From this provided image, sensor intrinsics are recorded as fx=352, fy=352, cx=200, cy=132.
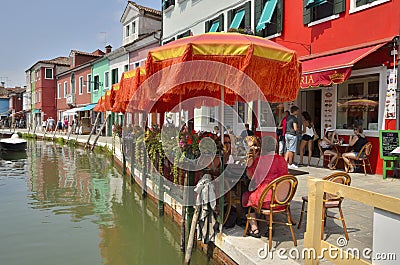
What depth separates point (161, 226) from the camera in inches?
268

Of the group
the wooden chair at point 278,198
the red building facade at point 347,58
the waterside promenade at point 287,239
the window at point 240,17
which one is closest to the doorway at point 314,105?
the red building facade at point 347,58

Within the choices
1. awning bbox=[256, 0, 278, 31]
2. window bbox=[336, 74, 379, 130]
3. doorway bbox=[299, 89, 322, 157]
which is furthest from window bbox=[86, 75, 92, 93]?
window bbox=[336, 74, 379, 130]

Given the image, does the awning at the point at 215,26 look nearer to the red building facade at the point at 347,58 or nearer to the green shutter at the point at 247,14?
the green shutter at the point at 247,14

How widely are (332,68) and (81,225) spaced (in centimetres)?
627

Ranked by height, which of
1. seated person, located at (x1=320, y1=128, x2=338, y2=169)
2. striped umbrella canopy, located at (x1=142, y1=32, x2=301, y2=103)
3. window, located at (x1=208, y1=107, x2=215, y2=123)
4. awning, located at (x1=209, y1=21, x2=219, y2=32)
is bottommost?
seated person, located at (x1=320, y1=128, x2=338, y2=169)

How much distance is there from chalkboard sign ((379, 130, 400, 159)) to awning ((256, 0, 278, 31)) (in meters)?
5.36

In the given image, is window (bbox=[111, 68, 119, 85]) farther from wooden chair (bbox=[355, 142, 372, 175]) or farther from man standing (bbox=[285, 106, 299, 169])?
wooden chair (bbox=[355, 142, 372, 175])

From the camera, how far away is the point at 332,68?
7.80 metres

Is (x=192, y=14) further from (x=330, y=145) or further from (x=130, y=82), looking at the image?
(x=330, y=145)

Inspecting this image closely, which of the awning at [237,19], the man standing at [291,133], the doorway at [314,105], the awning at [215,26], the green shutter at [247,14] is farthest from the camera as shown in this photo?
the awning at [215,26]

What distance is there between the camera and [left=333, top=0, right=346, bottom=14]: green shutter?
346 inches

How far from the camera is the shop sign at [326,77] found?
24.6 feet

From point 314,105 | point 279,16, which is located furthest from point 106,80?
point 314,105

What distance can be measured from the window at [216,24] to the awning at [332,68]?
5.95 meters
